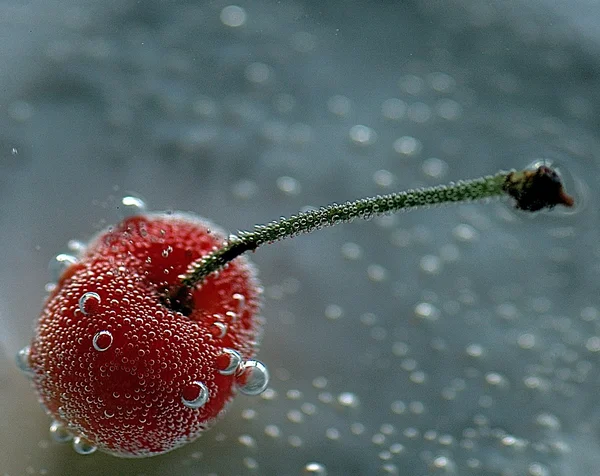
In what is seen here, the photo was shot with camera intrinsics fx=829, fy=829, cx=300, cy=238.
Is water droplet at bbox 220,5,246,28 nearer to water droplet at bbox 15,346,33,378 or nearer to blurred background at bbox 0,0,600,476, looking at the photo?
blurred background at bbox 0,0,600,476

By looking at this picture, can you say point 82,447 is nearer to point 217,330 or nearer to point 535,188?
point 217,330

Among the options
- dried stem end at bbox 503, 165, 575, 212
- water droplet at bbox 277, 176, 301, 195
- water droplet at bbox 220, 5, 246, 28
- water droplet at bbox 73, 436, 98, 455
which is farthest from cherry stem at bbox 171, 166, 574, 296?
water droplet at bbox 220, 5, 246, 28

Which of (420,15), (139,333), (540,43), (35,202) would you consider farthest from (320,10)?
(139,333)

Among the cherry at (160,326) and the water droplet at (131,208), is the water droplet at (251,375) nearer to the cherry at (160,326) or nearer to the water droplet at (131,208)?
the cherry at (160,326)

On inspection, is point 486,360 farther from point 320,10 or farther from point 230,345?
point 320,10

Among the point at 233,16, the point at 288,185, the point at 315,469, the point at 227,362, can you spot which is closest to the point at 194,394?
the point at 227,362

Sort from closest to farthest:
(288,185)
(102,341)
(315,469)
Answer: (102,341)
(315,469)
(288,185)
